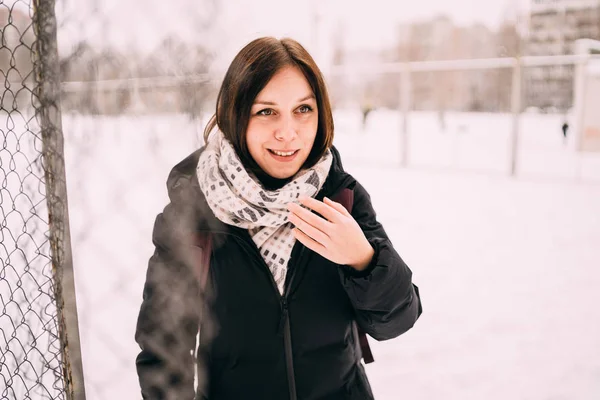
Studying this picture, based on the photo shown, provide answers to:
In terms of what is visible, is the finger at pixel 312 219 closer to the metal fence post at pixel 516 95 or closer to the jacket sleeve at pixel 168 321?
the jacket sleeve at pixel 168 321

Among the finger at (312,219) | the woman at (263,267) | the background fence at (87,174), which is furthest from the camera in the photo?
the woman at (263,267)

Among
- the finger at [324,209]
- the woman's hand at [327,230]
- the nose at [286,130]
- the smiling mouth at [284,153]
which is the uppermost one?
the nose at [286,130]

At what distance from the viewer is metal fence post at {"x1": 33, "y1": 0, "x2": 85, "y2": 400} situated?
97 centimetres

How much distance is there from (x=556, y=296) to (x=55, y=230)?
3741mm

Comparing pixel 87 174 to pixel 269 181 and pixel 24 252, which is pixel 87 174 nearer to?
pixel 24 252

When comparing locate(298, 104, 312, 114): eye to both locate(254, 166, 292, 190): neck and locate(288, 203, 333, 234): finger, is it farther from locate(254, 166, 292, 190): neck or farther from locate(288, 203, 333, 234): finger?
locate(288, 203, 333, 234): finger

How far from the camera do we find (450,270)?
4480mm

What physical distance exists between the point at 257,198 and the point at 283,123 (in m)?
0.18

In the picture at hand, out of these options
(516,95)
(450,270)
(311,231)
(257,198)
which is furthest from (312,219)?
(516,95)

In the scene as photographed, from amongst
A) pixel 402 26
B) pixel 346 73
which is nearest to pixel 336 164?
pixel 346 73

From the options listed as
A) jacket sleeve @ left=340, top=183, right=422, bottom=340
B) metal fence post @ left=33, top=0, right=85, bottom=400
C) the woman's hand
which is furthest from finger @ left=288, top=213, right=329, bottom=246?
metal fence post @ left=33, top=0, right=85, bottom=400

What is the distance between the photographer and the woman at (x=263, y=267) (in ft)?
3.72

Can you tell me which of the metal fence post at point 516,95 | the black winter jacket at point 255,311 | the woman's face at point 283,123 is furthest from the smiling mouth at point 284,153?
the metal fence post at point 516,95

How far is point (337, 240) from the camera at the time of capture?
103cm
